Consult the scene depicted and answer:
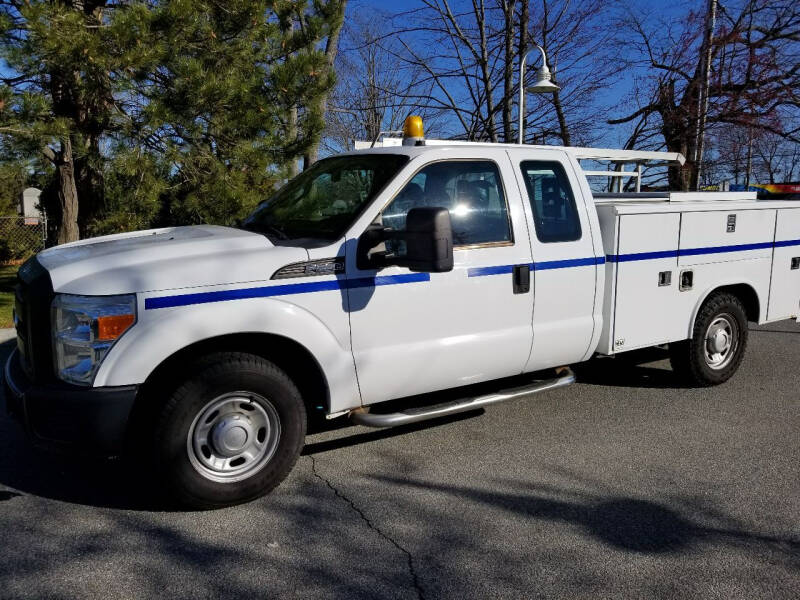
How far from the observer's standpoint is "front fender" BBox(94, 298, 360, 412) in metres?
3.47

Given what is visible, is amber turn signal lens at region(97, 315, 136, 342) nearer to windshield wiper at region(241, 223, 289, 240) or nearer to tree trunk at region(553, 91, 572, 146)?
windshield wiper at region(241, 223, 289, 240)

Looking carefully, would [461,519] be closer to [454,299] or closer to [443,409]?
[443,409]

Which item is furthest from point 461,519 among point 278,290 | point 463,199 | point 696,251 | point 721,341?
point 721,341

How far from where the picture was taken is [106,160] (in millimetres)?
8461

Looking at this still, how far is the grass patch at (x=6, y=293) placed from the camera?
8812mm

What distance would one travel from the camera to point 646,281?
17.4 ft

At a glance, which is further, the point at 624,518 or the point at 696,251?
the point at 696,251

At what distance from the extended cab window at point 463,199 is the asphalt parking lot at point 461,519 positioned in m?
1.42

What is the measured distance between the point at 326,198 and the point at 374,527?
207cm

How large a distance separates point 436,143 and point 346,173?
629 millimetres

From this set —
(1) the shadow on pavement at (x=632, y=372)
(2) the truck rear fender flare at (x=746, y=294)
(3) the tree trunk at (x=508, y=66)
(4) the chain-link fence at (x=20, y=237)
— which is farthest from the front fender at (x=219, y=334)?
(4) the chain-link fence at (x=20, y=237)

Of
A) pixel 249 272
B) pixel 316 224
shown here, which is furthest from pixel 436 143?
pixel 249 272

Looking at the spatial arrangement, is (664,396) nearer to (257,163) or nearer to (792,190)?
(257,163)

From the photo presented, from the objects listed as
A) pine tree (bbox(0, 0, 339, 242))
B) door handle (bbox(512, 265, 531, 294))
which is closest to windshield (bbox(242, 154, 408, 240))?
door handle (bbox(512, 265, 531, 294))
